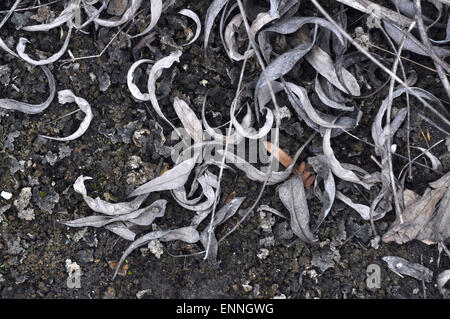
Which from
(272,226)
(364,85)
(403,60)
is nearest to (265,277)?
(272,226)

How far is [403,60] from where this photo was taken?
1385 millimetres

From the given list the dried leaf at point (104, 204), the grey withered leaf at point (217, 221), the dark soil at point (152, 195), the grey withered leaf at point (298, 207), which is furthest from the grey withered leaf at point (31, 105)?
the grey withered leaf at point (298, 207)

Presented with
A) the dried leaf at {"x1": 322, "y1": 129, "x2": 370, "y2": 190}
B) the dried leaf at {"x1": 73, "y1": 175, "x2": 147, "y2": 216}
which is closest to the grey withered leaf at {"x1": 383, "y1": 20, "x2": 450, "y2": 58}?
the dried leaf at {"x1": 322, "y1": 129, "x2": 370, "y2": 190}

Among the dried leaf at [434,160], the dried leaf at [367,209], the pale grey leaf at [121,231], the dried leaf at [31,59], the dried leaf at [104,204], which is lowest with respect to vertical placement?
the pale grey leaf at [121,231]

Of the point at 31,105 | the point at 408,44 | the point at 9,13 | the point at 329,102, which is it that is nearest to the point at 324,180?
the point at 329,102

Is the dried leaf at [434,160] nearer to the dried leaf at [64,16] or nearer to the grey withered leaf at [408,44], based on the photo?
the grey withered leaf at [408,44]

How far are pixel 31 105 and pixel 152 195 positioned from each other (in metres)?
0.42

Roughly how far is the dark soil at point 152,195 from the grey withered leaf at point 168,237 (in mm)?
20

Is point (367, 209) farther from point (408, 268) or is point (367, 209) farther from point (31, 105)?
point (31, 105)

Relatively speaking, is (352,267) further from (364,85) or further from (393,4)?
(393,4)

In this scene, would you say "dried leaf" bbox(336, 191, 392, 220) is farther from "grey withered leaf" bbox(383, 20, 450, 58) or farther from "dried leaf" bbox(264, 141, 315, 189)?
"grey withered leaf" bbox(383, 20, 450, 58)

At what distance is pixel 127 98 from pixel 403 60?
2.56 feet

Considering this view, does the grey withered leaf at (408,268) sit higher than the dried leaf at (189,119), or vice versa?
the dried leaf at (189,119)

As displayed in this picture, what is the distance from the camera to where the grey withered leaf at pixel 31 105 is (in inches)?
53.7
